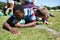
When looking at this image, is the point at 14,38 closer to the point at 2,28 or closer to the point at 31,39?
the point at 31,39

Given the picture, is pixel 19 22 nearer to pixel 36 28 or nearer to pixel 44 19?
pixel 36 28

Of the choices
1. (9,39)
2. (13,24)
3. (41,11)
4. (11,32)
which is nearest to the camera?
(9,39)

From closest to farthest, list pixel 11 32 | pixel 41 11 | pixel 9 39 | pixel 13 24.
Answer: pixel 9 39 < pixel 11 32 < pixel 13 24 < pixel 41 11

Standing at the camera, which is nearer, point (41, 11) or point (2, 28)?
point (2, 28)

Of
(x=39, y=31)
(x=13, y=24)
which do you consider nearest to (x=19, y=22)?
(x=13, y=24)

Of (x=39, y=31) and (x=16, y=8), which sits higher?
(x=16, y=8)

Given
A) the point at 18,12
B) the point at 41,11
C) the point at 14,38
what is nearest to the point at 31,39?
the point at 14,38

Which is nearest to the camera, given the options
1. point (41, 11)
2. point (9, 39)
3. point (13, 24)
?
point (9, 39)

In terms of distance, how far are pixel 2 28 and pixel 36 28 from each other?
0.99 meters

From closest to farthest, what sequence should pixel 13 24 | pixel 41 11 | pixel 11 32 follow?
pixel 11 32
pixel 13 24
pixel 41 11

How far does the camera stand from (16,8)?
6488mm

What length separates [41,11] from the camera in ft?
25.0

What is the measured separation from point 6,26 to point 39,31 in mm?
934

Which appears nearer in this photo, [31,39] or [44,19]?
[31,39]
